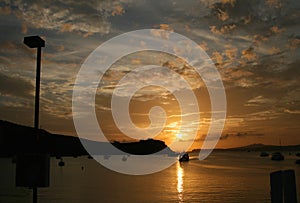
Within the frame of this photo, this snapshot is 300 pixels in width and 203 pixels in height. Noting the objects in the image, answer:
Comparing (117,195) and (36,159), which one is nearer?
(36,159)

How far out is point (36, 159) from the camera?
358 inches

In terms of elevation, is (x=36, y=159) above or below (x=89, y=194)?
above

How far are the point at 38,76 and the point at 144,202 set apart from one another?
32254 millimetres

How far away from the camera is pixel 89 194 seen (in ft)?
155

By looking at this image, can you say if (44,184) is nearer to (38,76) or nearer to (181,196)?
(38,76)

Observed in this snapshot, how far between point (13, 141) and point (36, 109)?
192m

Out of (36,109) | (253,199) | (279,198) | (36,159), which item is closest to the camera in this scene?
(279,198)

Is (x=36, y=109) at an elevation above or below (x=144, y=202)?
above

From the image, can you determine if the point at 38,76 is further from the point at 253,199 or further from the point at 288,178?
the point at 253,199

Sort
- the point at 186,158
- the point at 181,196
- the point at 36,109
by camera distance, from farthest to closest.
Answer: the point at 186,158 → the point at 181,196 → the point at 36,109

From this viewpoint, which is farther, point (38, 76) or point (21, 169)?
point (38, 76)

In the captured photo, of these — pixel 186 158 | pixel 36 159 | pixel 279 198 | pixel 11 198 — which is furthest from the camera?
pixel 186 158

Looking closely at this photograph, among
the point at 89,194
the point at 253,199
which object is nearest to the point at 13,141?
the point at 89,194

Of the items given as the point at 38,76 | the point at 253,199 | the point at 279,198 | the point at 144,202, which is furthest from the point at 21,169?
the point at 253,199
